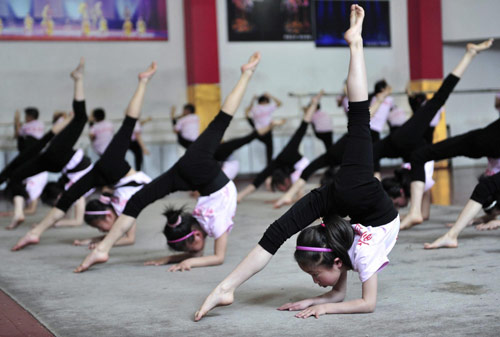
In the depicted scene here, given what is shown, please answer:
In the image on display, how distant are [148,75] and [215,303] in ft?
6.36

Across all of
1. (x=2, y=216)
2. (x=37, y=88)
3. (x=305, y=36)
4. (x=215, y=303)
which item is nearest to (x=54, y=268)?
(x=215, y=303)

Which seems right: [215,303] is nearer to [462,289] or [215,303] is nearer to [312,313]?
[312,313]

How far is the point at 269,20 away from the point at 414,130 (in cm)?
643

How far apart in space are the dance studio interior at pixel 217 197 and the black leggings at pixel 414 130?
0.04 feet

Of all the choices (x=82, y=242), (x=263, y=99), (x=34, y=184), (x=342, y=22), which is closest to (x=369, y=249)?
(x=82, y=242)

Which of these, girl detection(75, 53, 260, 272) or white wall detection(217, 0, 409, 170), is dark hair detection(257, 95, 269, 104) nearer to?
white wall detection(217, 0, 409, 170)

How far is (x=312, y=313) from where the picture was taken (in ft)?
7.48

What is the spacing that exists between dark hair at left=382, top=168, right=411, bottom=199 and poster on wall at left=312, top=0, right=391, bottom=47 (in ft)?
21.0

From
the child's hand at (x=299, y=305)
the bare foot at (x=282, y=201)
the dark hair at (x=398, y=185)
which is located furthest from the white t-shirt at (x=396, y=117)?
the child's hand at (x=299, y=305)

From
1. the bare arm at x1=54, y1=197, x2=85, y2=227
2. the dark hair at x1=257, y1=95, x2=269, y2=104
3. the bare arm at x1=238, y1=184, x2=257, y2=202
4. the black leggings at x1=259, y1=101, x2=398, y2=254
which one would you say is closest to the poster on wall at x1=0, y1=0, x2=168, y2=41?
the dark hair at x1=257, y1=95, x2=269, y2=104

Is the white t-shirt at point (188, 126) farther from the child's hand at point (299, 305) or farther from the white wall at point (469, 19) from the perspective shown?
the child's hand at point (299, 305)

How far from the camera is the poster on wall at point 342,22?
1052 cm

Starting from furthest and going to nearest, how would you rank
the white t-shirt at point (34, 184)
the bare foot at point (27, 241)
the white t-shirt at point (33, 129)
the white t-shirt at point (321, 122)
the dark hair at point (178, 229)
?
the white t-shirt at point (321, 122), the white t-shirt at point (33, 129), the white t-shirt at point (34, 184), the bare foot at point (27, 241), the dark hair at point (178, 229)

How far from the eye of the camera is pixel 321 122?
28.5 feet
